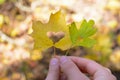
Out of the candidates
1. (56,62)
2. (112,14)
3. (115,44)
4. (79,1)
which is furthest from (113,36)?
(56,62)

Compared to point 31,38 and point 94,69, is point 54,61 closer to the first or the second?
point 94,69

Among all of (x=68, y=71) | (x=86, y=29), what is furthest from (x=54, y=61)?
(x=86, y=29)

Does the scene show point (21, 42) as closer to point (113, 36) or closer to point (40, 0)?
point (40, 0)

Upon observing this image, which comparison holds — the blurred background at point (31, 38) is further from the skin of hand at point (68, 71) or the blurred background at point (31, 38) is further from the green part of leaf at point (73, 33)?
the green part of leaf at point (73, 33)

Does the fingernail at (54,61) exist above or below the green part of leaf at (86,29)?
below

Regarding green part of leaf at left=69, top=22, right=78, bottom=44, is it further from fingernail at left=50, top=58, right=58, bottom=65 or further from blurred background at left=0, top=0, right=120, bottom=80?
blurred background at left=0, top=0, right=120, bottom=80

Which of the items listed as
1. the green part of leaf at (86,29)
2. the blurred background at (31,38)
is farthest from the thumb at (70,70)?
the blurred background at (31,38)
